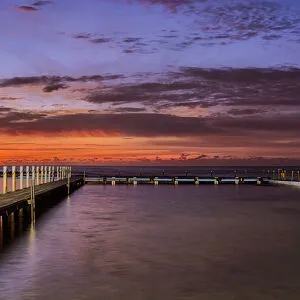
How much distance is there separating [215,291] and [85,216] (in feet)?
59.9

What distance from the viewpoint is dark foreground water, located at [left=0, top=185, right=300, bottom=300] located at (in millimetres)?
13203

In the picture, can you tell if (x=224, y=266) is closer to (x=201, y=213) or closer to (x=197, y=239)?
(x=197, y=239)

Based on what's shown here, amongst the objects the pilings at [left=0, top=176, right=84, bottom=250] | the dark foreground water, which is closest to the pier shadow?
the pilings at [left=0, top=176, right=84, bottom=250]

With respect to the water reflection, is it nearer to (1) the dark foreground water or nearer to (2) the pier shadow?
(2) the pier shadow

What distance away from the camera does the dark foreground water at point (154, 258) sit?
43.3 ft

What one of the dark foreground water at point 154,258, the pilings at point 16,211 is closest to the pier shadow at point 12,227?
the pilings at point 16,211

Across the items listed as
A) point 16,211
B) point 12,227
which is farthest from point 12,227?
point 16,211

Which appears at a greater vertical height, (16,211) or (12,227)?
(16,211)

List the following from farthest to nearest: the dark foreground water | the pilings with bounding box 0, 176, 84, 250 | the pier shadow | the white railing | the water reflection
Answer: the white railing
the pilings with bounding box 0, 176, 84, 250
the water reflection
the pier shadow
the dark foreground water

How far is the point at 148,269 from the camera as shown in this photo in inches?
618

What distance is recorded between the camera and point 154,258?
57.4ft

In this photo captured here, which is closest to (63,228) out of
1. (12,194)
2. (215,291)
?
(12,194)

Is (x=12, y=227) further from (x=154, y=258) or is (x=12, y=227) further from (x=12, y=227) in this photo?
(x=154, y=258)

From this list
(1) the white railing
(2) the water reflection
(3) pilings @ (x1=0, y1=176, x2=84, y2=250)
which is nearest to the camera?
(2) the water reflection
